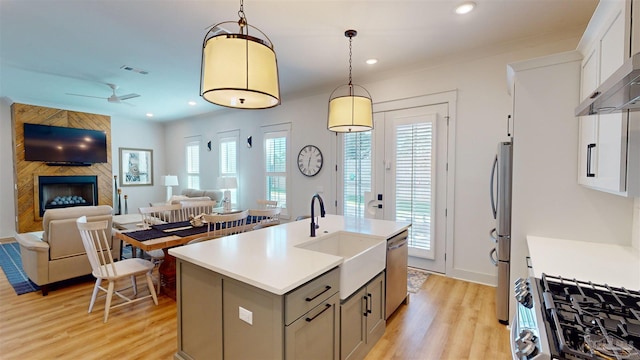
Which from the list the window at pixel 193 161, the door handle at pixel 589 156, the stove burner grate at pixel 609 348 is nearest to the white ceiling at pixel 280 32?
the door handle at pixel 589 156

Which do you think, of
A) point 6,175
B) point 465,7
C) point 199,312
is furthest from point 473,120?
point 6,175

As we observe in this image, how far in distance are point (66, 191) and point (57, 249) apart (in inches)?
184

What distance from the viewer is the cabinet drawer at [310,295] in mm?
1386

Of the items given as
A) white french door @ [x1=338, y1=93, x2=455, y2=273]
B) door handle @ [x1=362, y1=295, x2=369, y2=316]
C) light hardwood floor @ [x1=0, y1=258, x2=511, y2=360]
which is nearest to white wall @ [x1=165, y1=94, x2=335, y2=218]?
white french door @ [x1=338, y1=93, x2=455, y2=273]

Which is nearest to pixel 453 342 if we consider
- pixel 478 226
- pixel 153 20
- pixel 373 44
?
pixel 478 226

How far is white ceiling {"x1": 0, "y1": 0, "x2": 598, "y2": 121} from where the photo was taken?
2539mm

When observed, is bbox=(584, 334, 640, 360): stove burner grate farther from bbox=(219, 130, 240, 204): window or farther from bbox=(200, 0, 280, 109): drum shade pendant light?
bbox=(219, 130, 240, 204): window

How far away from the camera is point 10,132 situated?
19.8 feet

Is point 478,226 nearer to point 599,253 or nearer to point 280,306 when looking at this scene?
point 599,253

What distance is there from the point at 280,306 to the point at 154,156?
28.5ft

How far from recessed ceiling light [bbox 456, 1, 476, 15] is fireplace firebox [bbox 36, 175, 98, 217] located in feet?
27.5

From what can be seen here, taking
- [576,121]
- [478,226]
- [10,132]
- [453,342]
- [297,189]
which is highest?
[10,132]

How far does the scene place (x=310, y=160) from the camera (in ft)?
16.8

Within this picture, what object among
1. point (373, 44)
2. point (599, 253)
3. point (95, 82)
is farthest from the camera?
point (95, 82)
